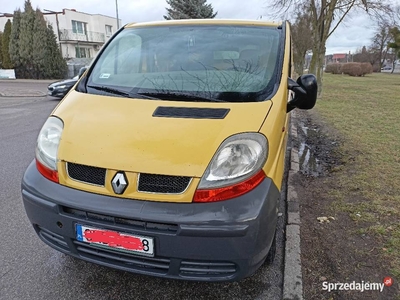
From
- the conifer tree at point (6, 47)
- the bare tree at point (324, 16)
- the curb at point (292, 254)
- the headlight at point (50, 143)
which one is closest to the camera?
the headlight at point (50, 143)

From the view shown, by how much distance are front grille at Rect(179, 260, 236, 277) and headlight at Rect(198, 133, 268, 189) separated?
431 millimetres

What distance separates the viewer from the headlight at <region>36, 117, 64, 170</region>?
6.69 feet

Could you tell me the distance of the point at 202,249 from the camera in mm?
1708

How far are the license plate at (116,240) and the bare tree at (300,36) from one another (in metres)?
18.0

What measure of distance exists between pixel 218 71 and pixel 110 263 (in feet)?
5.26

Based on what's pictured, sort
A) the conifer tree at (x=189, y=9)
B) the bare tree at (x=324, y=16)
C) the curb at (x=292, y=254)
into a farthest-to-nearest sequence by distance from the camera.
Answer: the conifer tree at (x=189, y=9)
the bare tree at (x=324, y=16)
the curb at (x=292, y=254)

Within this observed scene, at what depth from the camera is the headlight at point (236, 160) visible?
177 centimetres

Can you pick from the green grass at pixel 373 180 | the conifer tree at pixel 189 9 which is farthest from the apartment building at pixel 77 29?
the green grass at pixel 373 180

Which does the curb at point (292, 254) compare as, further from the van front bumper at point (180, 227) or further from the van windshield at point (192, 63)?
the van windshield at point (192, 63)

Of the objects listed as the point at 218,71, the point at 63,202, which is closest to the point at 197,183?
the point at 63,202

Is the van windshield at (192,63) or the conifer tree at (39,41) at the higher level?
the conifer tree at (39,41)

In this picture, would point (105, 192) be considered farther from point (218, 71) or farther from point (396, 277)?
point (396, 277)

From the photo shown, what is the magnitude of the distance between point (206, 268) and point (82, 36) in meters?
42.2

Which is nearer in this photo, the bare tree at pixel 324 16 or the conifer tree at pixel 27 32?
the bare tree at pixel 324 16
